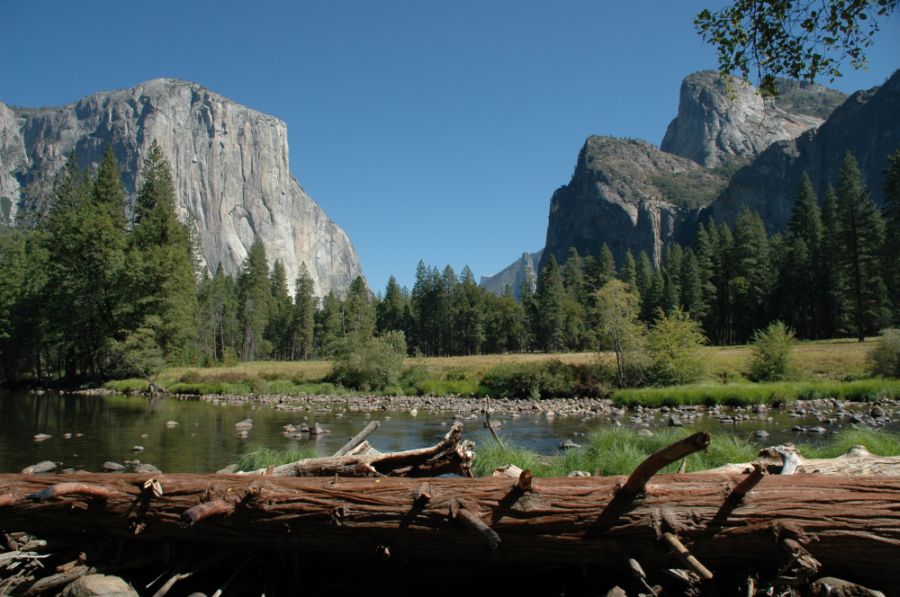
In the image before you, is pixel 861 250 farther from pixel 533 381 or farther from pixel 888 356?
pixel 533 381

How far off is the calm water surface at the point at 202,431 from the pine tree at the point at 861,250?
39.7 metres

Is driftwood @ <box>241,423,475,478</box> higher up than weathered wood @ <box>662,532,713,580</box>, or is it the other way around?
driftwood @ <box>241,423,475,478</box>

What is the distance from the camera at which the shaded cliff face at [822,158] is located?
16438 cm

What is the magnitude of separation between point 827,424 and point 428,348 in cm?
8031

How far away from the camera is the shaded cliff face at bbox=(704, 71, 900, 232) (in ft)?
539

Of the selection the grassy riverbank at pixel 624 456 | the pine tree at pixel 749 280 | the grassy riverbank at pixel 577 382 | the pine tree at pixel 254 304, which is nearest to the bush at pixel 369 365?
the grassy riverbank at pixel 577 382

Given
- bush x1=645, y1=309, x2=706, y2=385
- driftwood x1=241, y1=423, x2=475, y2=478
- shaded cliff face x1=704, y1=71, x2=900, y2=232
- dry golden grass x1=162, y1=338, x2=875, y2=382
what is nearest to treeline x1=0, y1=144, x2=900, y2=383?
bush x1=645, y1=309, x2=706, y2=385

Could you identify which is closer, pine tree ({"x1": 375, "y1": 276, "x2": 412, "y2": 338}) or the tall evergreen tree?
the tall evergreen tree

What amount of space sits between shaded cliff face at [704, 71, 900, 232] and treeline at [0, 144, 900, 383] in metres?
111

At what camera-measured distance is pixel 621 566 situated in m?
4.59

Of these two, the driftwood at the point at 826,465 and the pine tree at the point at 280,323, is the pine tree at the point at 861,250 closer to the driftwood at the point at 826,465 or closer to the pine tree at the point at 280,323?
the driftwood at the point at 826,465

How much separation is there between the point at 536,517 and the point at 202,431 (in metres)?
19.3

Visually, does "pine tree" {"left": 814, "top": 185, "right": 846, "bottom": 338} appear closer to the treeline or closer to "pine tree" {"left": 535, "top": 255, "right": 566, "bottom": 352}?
the treeline

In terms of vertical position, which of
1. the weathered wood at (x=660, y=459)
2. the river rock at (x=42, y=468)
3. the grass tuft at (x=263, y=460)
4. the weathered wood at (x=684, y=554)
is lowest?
the river rock at (x=42, y=468)
